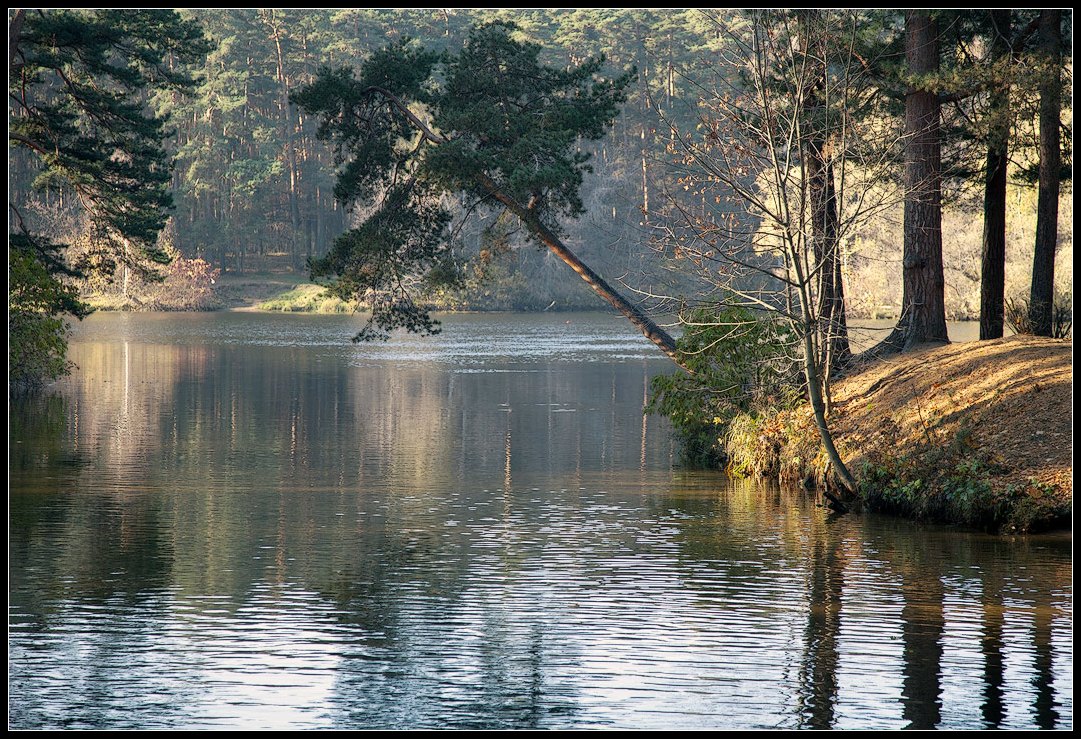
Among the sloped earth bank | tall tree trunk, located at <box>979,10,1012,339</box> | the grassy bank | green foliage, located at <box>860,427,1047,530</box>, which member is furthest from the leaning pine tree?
green foliage, located at <box>860,427,1047,530</box>

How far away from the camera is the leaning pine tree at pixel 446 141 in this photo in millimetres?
23844

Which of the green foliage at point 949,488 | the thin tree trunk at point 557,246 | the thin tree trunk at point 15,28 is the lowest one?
the green foliage at point 949,488

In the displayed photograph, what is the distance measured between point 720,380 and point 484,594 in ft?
31.3

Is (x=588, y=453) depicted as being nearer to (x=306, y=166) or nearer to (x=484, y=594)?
(x=484, y=594)

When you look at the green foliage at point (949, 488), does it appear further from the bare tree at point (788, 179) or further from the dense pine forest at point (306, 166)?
the dense pine forest at point (306, 166)

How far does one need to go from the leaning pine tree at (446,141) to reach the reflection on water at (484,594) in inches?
119

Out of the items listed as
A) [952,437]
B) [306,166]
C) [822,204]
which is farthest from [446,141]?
[306,166]

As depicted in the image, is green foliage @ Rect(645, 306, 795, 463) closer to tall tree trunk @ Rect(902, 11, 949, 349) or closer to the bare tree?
the bare tree

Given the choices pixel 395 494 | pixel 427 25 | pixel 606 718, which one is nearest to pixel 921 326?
pixel 395 494

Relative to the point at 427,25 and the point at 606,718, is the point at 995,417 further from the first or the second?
the point at 427,25

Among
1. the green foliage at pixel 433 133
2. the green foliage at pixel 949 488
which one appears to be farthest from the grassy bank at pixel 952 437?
the green foliage at pixel 433 133

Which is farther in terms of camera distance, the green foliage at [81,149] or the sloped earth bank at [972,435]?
the green foliage at [81,149]

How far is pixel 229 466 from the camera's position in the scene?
20.5 meters

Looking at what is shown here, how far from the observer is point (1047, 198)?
20594 millimetres
